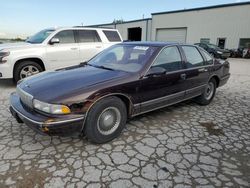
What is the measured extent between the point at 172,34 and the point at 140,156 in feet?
84.0

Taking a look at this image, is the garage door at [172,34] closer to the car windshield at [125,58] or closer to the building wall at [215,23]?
the building wall at [215,23]

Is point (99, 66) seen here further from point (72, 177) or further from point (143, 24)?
point (143, 24)

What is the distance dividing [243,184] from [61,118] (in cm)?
227

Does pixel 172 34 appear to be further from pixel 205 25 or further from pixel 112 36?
pixel 112 36

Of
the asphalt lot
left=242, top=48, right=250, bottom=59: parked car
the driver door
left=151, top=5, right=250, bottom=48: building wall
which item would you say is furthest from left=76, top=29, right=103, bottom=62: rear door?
left=151, top=5, right=250, bottom=48: building wall

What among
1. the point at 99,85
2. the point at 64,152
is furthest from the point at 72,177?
the point at 99,85

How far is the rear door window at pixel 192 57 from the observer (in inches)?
173

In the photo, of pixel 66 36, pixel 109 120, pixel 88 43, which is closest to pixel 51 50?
pixel 66 36

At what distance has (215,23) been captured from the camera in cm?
2258

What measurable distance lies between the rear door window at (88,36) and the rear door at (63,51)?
0.87 ft

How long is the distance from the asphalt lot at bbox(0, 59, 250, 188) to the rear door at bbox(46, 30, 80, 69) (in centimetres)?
281

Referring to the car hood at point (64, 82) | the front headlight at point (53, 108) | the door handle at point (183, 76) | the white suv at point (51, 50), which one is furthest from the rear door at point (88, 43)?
the front headlight at point (53, 108)

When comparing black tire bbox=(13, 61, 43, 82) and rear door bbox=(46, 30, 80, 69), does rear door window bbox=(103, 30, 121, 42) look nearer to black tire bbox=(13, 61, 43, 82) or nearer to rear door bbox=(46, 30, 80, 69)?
rear door bbox=(46, 30, 80, 69)

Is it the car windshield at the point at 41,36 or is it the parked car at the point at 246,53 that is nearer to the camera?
the car windshield at the point at 41,36
